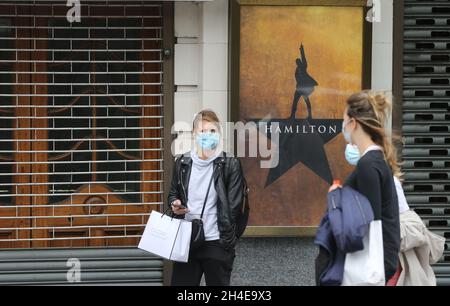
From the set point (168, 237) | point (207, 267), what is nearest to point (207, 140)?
point (168, 237)

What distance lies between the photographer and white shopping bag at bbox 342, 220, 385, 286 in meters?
4.28

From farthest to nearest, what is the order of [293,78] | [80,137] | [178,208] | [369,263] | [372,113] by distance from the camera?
[80,137] < [293,78] < [178,208] < [372,113] < [369,263]

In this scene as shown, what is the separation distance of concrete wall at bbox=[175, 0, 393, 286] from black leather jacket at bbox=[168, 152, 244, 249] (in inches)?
52.8

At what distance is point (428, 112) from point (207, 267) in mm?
3052

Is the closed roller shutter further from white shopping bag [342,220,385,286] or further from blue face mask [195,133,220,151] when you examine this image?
white shopping bag [342,220,385,286]

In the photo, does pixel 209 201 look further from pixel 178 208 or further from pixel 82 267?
pixel 82 267

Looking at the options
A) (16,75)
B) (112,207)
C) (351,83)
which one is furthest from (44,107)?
(351,83)

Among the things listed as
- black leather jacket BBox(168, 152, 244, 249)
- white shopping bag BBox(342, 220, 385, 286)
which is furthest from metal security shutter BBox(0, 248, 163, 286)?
white shopping bag BBox(342, 220, 385, 286)

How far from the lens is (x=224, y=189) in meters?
6.12

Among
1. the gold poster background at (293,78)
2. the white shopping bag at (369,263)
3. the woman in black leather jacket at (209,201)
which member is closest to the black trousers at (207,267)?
the woman in black leather jacket at (209,201)

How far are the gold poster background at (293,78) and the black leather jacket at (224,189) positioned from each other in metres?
1.25
